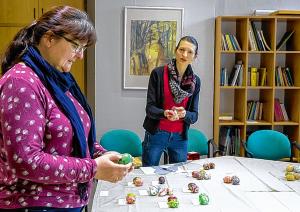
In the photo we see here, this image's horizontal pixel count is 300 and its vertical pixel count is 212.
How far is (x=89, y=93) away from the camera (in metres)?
4.72

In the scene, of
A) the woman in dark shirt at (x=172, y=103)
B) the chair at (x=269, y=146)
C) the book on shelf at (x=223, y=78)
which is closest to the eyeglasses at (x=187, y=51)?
the woman in dark shirt at (x=172, y=103)

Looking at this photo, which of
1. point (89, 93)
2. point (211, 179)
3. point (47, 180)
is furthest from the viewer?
point (89, 93)

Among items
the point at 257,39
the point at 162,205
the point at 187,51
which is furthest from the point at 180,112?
the point at 257,39

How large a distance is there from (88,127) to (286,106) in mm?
3858

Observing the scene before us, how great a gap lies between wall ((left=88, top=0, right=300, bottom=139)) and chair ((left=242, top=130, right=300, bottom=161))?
2.07 feet

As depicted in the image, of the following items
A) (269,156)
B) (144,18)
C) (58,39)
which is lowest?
(269,156)

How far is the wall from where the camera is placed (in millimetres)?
4320

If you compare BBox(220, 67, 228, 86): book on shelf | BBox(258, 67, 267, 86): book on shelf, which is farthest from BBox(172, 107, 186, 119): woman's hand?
BBox(258, 67, 267, 86): book on shelf

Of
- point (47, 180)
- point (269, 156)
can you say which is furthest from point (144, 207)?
point (269, 156)

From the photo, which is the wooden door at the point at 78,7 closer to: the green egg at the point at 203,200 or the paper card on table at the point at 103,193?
the paper card on table at the point at 103,193

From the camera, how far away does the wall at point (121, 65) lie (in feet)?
14.2

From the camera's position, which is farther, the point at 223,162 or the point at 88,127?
the point at 223,162

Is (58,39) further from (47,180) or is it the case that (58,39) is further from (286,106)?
(286,106)

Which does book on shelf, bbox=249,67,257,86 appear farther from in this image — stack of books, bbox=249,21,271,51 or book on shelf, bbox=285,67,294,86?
book on shelf, bbox=285,67,294,86
